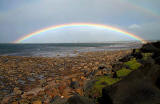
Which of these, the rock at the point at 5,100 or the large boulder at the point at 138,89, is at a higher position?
the large boulder at the point at 138,89

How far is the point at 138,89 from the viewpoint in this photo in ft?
12.0

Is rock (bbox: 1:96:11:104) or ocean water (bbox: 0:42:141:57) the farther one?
ocean water (bbox: 0:42:141:57)

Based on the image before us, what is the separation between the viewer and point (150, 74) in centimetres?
384

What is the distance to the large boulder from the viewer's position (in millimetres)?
3455

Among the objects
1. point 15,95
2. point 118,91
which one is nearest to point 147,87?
point 118,91

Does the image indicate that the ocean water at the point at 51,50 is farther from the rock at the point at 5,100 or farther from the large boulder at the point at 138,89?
the large boulder at the point at 138,89

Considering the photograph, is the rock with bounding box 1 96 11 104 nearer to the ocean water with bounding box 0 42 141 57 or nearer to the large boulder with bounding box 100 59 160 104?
the large boulder with bounding box 100 59 160 104

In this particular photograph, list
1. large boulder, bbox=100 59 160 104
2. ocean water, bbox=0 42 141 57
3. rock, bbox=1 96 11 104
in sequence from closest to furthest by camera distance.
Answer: large boulder, bbox=100 59 160 104 → rock, bbox=1 96 11 104 → ocean water, bbox=0 42 141 57

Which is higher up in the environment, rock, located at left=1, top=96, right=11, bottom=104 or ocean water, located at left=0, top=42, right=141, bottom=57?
ocean water, located at left=0, top=42, right=141, bottom=57

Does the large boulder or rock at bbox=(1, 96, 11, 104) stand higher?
the large boulder

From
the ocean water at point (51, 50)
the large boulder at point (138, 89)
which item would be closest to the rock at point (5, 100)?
the large boulder at point (138, 89)

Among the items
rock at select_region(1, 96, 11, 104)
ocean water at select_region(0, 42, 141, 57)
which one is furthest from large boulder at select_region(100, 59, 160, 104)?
ocean water at select_region(0, 42, 141, 57)

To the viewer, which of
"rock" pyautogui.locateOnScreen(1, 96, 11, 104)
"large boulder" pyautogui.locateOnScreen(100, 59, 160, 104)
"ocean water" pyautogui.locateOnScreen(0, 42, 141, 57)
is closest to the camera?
"large boulder" pyautogui.locateOnScreen(100, 59, 160, 104)

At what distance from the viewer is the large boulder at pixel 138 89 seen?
3455 mm
